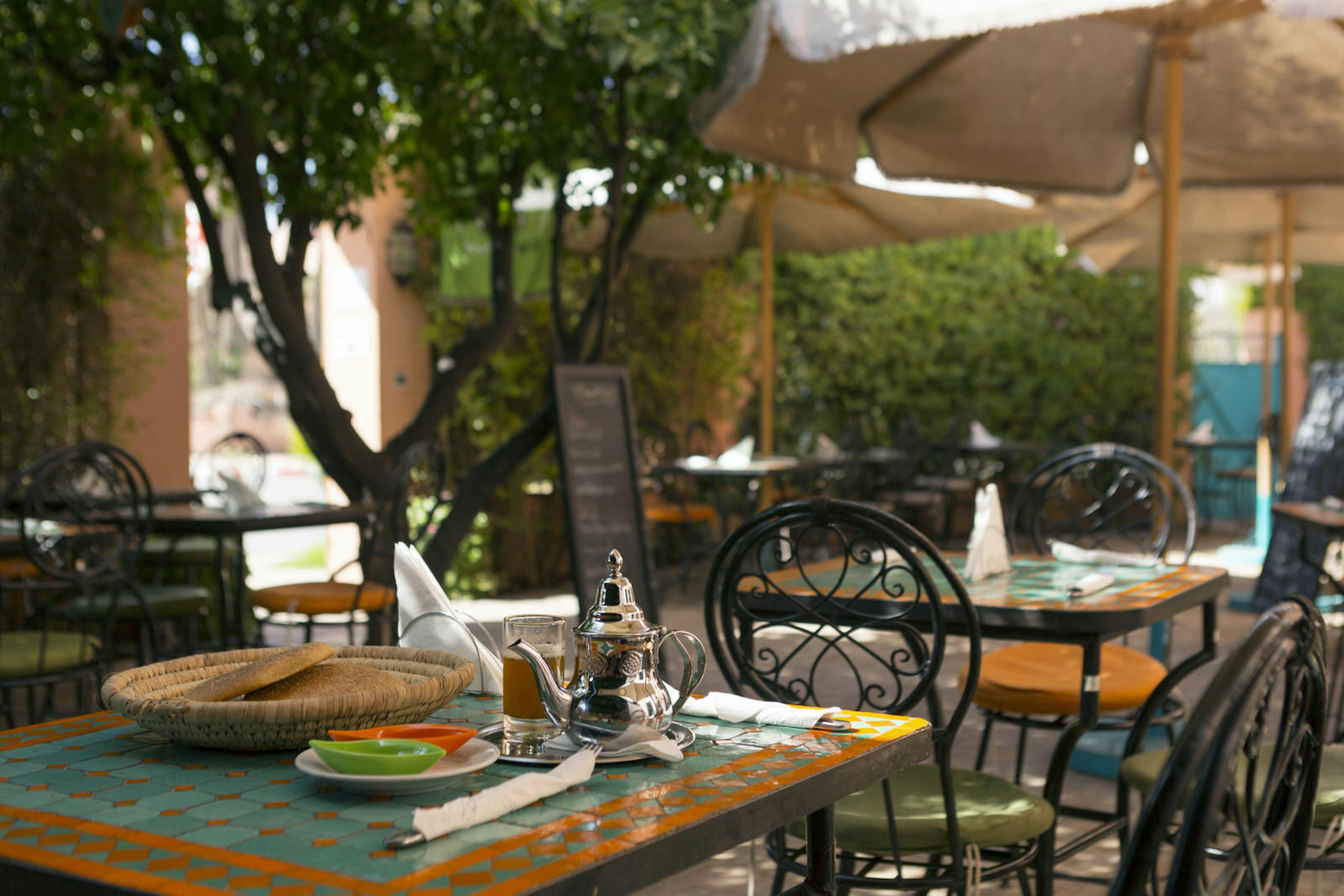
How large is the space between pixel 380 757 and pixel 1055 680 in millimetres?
1977

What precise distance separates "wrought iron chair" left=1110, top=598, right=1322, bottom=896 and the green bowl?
60 cm

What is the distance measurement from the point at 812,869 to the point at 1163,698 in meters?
0.98

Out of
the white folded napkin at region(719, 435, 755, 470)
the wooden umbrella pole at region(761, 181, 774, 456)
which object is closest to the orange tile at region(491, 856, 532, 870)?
the white folded napkin at region(719, 435, 755, 470)

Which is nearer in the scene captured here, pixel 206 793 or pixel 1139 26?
pixel 206 793

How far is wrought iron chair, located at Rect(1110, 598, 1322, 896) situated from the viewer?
927 millimetres

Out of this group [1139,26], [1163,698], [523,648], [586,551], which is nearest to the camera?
[523,648]

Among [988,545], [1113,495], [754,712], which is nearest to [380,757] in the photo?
[754,712]

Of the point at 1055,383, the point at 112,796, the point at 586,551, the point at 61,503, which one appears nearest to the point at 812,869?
the point at 112,796

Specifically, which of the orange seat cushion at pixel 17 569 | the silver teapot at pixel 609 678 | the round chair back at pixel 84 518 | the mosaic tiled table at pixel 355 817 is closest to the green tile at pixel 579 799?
the mosaic tiled table at pixel 355 817

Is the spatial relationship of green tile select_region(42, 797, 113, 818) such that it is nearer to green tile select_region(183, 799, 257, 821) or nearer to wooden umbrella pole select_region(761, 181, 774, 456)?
green tile select_region(183, 799, 257, 821)

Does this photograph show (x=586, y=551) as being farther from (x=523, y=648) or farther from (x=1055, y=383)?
(x=1055, y=383)

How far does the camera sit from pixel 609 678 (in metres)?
1.32

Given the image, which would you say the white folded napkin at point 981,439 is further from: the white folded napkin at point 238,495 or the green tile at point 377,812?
the green tile at point 377,812

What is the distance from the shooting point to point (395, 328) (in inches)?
296
